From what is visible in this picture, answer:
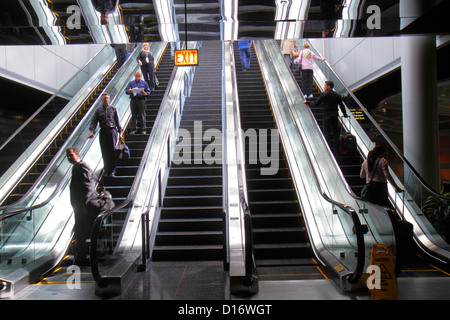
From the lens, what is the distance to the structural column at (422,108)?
26.2ft

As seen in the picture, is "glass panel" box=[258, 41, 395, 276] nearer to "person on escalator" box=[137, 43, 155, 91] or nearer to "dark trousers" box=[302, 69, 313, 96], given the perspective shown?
"dark trousers" box=[302, 69, 313, 96]

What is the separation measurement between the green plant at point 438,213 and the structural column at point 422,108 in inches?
41.7

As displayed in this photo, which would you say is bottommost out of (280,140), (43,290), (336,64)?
(43,290)

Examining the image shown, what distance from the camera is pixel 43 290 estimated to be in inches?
190

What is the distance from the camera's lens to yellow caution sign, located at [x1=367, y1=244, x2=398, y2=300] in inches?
170

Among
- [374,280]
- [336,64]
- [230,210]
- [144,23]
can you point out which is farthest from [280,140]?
[336,64]

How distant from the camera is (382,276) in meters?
4.36

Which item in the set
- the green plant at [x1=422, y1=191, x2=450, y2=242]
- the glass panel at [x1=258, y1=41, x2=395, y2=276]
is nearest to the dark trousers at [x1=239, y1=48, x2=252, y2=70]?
the glass panel at [x1=258, y1=41, x2=395, y2=276]

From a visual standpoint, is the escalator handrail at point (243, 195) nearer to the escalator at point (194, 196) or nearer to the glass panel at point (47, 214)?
the escalator at point (194, 196)

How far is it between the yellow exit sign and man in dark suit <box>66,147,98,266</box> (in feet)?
A: 10.8

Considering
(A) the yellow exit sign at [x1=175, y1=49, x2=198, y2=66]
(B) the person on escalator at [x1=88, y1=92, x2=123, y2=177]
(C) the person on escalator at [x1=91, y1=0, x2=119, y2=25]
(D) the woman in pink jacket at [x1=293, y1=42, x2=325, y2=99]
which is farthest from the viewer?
(D) the woman in pink jacket at [x1=293, y1=42, x2=325, y2=99]

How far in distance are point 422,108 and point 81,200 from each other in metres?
6.43

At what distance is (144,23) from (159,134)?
2.70 m

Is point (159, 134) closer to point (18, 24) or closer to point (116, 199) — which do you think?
point (116, 199)
